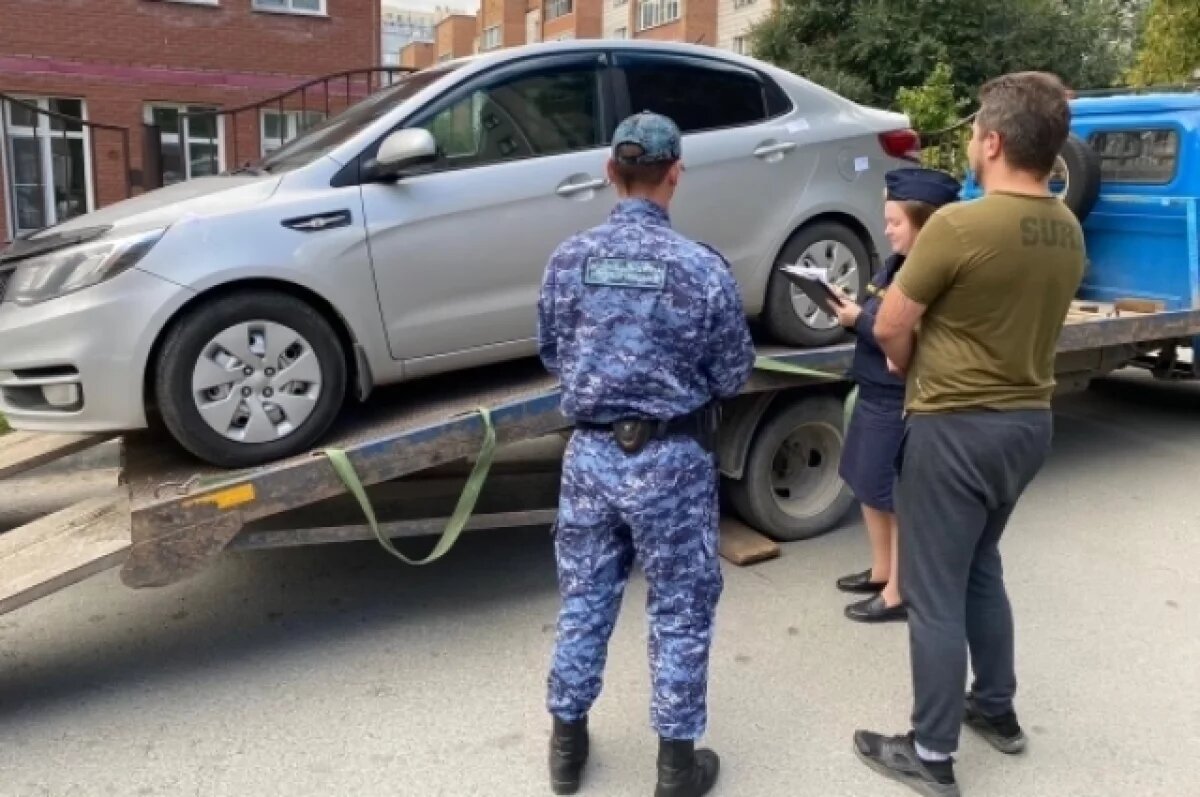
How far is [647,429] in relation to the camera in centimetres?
296

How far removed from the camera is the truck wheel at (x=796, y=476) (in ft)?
16.9

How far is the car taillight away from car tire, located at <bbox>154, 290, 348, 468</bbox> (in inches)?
118

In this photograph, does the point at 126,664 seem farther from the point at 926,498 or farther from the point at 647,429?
the point at 926,498

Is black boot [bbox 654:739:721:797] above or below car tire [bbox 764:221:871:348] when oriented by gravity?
below

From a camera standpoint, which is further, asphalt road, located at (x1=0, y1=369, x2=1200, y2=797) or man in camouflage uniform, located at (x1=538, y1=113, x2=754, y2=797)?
asphalt road, located at (x1=0, y1=369, x2=1200, y2=797)

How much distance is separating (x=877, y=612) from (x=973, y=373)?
1.75 meters

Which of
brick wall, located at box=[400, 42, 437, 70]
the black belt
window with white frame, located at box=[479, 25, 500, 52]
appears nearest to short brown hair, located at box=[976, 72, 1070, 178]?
the black belt

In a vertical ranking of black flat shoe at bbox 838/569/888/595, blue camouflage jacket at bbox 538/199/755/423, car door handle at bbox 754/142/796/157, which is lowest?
black flat shoe at bbox 838/569/888/595

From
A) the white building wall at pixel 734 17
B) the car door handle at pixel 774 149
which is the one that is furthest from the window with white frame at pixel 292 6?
the white building wall at pixel 734 17

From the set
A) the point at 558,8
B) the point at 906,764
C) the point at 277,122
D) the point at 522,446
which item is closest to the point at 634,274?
the point at 906,764

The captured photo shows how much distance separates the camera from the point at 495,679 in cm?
392

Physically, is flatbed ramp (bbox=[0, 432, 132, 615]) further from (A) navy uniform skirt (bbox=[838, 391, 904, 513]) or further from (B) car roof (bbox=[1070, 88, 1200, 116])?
(B) car roof (bbox=[1070, 88, 1200, 116])

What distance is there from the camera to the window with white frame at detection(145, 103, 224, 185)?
1566 cm

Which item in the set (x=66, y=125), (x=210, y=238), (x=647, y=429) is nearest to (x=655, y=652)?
(x=647, y=429)
